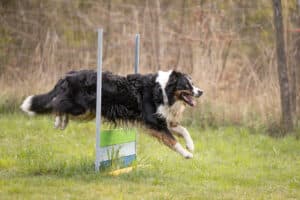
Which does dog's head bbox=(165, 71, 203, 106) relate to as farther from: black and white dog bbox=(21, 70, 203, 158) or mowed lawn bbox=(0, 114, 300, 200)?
mowed lawn bbox=(0, 114, 300, 200)

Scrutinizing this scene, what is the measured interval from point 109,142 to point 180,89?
994mm

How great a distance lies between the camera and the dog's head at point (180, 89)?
6289 mm

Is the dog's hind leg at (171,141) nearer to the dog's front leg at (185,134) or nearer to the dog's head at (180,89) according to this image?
the dog's front leg at (185,134)

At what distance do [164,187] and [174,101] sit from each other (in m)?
1.25

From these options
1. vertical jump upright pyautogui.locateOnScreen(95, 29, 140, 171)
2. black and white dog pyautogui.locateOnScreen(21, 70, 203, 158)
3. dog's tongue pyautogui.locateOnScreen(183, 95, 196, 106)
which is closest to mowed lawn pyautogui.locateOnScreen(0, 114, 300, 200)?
vertical jump upright pyautogui.locateOnScreen(95, 29, 140, 171)

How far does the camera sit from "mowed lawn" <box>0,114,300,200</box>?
5125mm

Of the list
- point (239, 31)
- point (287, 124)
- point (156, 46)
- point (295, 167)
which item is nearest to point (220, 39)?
point (239, 31)

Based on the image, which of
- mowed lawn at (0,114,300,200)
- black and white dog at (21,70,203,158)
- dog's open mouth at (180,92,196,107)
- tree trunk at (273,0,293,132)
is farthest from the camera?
tree trunk at (273,0,293,132)

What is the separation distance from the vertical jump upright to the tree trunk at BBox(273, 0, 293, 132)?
329cm

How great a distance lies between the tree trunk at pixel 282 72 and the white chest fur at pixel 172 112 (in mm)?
3053

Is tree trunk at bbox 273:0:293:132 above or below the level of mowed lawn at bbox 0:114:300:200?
above

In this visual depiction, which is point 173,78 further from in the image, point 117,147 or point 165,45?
point 165,45

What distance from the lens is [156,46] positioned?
1059 cm

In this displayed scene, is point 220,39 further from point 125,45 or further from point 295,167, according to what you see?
point 295,167
